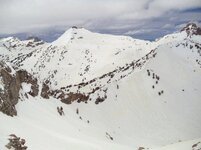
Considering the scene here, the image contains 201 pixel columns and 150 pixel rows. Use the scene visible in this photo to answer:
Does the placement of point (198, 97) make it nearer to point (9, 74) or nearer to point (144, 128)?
point (144, 128)

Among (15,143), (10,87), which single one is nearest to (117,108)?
(10,87)

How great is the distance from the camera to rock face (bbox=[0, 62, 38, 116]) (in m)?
58.5

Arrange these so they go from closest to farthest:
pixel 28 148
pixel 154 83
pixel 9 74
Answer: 1. pixel 28 148
2. pixel 9 74
3. pixel 154 83

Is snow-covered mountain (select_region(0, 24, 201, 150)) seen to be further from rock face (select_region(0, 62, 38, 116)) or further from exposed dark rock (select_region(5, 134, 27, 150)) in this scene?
exposed dark rock (select_region(5, 134, 27, 150))

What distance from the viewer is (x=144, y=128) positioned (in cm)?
11325

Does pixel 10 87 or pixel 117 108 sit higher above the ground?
pixel 117 108

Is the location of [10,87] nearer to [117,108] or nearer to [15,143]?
[15,143]

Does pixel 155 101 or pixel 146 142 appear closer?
pixel 146 142

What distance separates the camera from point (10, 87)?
215ft

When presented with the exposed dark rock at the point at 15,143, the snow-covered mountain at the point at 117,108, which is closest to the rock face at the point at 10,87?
the snow-covered mountain at the point at 117,108

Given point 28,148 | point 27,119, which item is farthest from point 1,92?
point 28,148

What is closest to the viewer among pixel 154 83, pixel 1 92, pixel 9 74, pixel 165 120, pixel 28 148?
pixel 28 148

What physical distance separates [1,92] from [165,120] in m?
74.3

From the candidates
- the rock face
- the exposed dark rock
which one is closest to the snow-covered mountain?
the rock face
